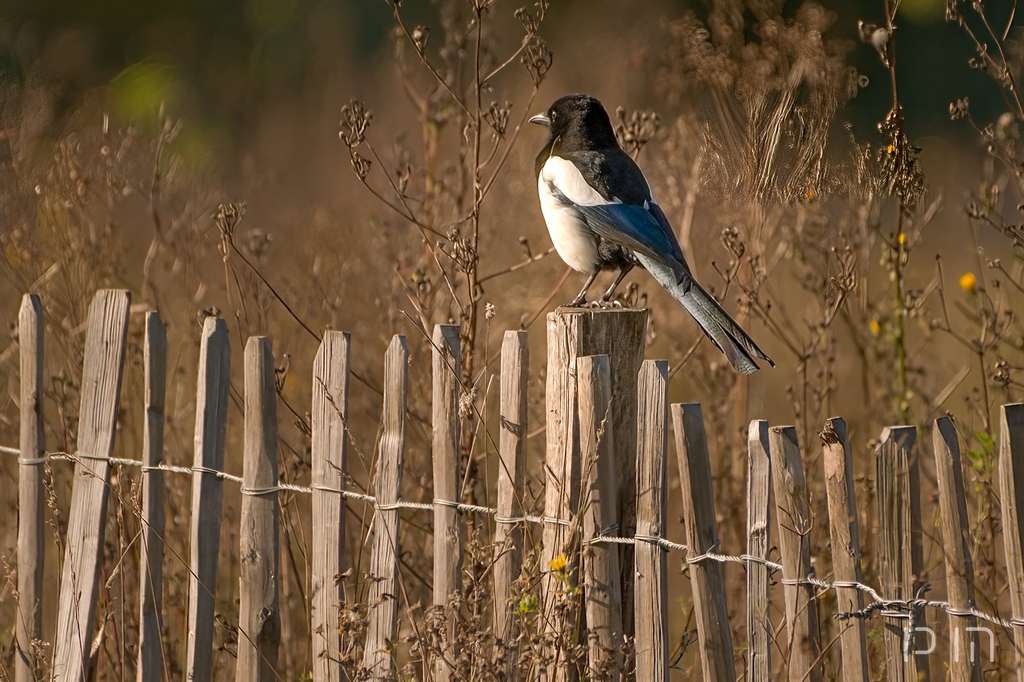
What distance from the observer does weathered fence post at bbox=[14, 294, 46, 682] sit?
295 cm

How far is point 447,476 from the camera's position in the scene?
2.44m

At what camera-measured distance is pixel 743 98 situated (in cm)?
328

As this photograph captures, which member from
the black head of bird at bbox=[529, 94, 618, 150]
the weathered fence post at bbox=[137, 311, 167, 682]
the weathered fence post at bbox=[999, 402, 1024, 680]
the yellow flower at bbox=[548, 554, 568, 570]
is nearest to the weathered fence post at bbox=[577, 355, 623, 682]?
the yellow flower at bbox=[548, 554, 568, 570]

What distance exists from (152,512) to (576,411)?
1.14 metres

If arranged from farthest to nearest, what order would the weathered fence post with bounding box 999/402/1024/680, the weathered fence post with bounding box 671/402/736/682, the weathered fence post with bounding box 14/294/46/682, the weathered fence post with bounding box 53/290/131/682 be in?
1. the weathered fence post with bounding box 14/294/46/682
2. the weathered fence post with bounding box 53/290/131/682
3. the weathered fence post with bounding box 671/402/736/682
4. the weathered fence post with bounding box 999/402/1024/680

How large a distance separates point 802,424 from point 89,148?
3.41 meters

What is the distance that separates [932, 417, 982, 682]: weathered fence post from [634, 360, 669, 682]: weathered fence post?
529 mm

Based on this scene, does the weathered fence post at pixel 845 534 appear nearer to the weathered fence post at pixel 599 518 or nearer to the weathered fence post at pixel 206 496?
the weathered fence post at pixel 599 518

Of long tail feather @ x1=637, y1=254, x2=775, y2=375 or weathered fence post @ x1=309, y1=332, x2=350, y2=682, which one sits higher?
long tail feather @ x1=637, y1=254, x2=775, y2=375

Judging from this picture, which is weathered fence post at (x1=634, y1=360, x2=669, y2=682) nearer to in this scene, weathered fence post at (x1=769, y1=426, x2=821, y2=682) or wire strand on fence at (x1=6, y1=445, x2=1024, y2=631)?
wire strand on fence at (x1=6, y1=445, x2=1024, y2=631)

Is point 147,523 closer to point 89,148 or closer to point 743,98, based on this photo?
point 743,98

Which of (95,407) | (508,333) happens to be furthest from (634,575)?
(95,407)

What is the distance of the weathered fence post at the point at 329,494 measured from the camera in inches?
98.5

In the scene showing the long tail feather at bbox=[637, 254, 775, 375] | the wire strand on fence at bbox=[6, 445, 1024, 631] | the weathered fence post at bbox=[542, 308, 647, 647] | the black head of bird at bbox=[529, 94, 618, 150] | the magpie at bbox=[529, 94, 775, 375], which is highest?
the black head of bird at bbox=[529, 94, 618, 150]
